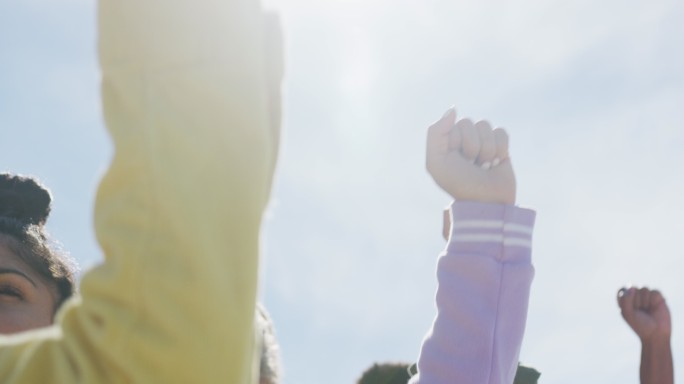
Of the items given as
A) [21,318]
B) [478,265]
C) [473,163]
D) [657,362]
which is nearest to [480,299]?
[478,265]

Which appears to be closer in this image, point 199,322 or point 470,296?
point 199,322

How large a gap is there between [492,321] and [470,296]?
0.08 metres

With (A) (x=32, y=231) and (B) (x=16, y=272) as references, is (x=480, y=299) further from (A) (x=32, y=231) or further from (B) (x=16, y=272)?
(A) (x=32, y=231)

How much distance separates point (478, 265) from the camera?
1.94 metres

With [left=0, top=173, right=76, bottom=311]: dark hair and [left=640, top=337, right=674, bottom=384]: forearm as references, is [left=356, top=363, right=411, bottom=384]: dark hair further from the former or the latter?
[left=0, top=173, right=76, bottom=311]: dark hair

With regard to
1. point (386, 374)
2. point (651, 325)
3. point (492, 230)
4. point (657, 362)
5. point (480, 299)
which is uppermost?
point (492, 230)

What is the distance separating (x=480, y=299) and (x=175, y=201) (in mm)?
1258

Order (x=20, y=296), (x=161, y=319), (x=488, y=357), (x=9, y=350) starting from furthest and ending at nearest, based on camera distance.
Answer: (x=20, y=296), (x=488, y=357), (x=9, y=350), (x=161, y=319)

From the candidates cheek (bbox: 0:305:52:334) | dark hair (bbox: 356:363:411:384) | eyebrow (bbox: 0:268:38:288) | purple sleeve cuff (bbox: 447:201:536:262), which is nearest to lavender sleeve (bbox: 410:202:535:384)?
purple sleeve cuff (bbox: 447:201:536:262)

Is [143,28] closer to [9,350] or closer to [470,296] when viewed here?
[9,350]

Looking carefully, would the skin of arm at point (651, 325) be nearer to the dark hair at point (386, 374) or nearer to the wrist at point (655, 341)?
the wrist at point (655, 341)

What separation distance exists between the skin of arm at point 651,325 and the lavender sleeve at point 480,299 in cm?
110

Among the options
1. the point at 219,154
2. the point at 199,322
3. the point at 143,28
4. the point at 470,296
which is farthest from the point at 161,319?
the point at 470,296

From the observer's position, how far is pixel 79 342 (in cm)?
85
